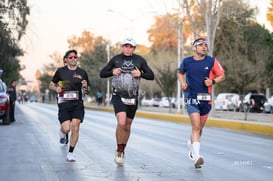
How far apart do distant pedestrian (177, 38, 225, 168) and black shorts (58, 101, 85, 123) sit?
6.49ft

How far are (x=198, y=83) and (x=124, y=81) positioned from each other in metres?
1.17

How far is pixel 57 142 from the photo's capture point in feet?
50.2

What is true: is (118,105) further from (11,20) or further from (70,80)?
(11,20)

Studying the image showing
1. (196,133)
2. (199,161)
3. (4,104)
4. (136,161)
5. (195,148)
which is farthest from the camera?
(4,104)

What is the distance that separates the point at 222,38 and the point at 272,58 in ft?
72.8

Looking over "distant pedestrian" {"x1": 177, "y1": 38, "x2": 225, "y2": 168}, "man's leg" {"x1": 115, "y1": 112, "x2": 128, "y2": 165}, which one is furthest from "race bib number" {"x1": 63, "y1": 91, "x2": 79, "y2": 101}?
"distant pedestrian" {"x1": 177, "y1": 38, "x2": 225, "y2": 168}

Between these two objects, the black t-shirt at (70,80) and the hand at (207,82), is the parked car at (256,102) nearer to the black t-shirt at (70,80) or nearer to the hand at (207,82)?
the black t-shirt at (70,80)

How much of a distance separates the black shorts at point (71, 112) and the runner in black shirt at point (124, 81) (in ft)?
3.17

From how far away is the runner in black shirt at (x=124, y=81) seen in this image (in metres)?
10.6

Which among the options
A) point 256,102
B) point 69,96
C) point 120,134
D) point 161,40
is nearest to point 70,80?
point 69,96

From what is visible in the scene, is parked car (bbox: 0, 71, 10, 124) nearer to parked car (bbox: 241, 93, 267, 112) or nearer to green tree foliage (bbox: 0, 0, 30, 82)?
green tree foliage (bbox: 0, 0, 30, 82)

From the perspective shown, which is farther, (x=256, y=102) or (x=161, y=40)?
(x=161, y=40)

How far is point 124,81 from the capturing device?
34.7 ft

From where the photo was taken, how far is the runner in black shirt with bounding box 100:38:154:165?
10.6 metres
